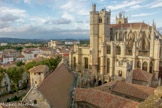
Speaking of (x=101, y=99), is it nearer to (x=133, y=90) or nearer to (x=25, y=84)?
(x=133, y=90)

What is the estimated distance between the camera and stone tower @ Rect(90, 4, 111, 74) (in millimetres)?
43125

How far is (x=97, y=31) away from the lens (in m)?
44.2

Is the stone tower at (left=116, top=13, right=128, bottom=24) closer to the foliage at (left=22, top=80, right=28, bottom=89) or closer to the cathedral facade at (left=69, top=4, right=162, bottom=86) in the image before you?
the cathedral facade at (left=69, top=4, right=162, bottom=86)

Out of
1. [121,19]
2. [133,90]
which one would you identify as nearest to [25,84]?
[133,90]

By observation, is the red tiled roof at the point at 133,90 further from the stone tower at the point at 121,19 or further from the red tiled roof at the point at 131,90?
the stone tower at the point at 121,19

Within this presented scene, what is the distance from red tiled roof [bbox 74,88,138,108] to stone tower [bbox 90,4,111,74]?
23994 millimetres

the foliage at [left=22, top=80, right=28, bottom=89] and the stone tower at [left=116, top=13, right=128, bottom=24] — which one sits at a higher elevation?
the stone tower at [left=116, top=13, right=128, bottom=24]

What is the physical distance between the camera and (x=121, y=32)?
4788 centimetres

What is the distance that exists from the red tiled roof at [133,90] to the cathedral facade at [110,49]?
1432 centimetres

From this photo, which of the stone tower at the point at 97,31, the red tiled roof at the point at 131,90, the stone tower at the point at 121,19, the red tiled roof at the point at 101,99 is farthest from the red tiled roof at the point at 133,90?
the stone tower at the point at 121,19

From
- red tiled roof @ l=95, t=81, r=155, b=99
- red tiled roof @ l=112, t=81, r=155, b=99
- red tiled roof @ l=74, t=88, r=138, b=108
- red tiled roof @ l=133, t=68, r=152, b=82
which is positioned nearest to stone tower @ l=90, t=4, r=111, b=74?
red tiled roof @ l=133, t=68, r=152, b=82

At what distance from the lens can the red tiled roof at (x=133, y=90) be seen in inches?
821

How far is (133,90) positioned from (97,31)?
85.2 ft

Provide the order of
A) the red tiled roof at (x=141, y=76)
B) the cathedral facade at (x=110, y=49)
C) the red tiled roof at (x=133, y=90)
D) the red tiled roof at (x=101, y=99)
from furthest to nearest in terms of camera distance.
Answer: the cathedral facade at (x=110, y=49) → the red tiled roof at (x=141, y=76) → the red tiled roof at (x=133, y=90) → the red tiled roof at (x=101, y=99)
